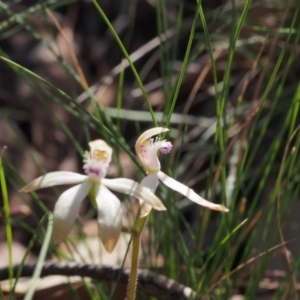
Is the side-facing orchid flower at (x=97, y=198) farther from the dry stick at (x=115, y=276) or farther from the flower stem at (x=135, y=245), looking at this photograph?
the dry stick at (x=115, y=276)

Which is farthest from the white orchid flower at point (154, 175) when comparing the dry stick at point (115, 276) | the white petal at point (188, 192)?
the dry stick at point (115, 276)

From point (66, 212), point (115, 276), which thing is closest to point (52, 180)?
point (66, 212)

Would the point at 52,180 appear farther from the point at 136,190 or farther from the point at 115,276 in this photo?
the point at 115,276

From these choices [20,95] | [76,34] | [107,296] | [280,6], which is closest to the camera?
[107,296]

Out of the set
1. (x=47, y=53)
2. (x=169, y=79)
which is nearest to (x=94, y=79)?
(x=47, y=53)

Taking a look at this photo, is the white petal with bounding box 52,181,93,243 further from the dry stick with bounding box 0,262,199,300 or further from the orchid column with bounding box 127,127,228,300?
the dry stick with bounding box 0,262,199,300

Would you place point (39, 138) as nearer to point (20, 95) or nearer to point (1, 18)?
point (20, 95)
